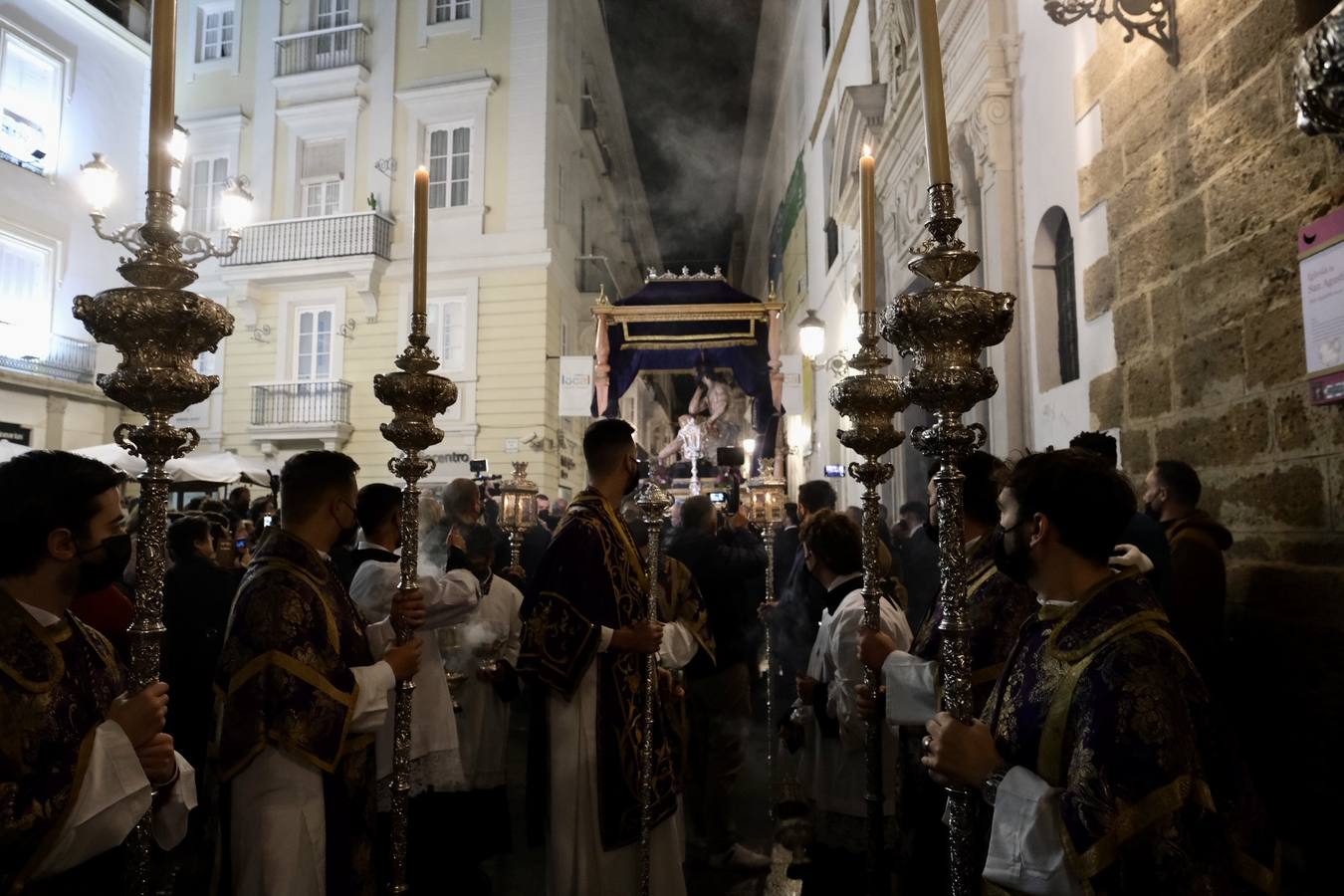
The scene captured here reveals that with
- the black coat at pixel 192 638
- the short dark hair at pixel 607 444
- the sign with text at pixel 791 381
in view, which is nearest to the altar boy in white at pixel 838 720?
the short dark hair at pixel 607 444

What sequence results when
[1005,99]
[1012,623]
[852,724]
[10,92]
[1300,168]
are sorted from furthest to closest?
[10,92] → [1005,99] → [852,724] → [1300,168] → [1012,623]

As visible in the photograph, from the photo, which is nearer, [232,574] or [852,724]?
[852,724]

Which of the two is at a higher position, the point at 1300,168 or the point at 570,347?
the point at 570,347

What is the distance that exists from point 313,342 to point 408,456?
1559cm

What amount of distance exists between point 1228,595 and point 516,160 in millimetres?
14980

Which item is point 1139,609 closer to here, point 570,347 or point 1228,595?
point 1228,595

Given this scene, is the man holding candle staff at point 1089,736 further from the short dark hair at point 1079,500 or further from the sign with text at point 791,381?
the sign with text at point 791,381

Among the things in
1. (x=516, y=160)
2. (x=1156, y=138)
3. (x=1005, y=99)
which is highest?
(x=516, y=160)

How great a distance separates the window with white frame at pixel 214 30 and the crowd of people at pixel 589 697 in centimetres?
1736

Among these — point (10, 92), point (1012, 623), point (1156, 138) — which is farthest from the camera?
point (10, 92)

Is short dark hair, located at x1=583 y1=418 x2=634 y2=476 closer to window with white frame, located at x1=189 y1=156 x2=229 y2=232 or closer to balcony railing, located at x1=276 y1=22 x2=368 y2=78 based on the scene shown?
balcony railing, located at x1=276 y1=22 x2=368 y2=78

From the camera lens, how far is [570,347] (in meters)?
18.1

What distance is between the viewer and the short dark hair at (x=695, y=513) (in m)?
4.92

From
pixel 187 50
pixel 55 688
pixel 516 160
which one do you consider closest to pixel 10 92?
pixel 187 50
